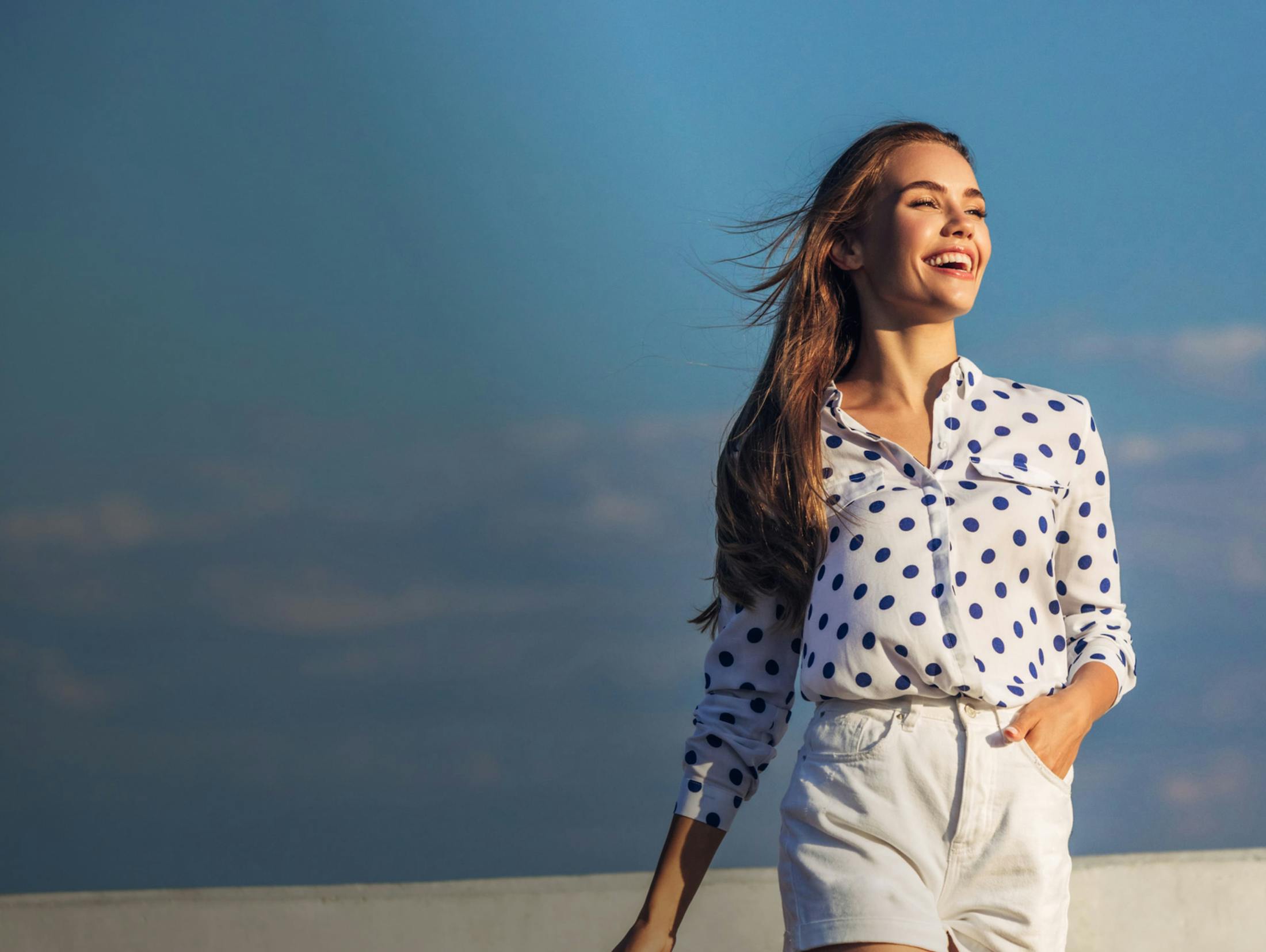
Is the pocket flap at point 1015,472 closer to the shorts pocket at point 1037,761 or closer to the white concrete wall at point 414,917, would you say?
the shorts pocket at point 1037,761

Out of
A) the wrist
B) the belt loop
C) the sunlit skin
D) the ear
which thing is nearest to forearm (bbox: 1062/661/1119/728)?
the wrist

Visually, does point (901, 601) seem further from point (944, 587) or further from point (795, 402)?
point (795, 402)

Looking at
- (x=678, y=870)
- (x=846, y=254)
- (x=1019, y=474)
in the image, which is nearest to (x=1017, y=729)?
(x=1019, y=474)

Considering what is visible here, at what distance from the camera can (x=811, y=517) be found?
4.85ft

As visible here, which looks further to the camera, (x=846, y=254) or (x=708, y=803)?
(x=846, y=254)

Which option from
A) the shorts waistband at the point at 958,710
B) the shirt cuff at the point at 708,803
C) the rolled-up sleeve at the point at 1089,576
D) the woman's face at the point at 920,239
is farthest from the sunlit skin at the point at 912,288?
the shirt cuff at the point at 708,803

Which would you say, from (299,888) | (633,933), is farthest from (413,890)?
(633,933)

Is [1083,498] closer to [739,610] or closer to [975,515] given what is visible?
[975,515]

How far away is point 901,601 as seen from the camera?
136 cm

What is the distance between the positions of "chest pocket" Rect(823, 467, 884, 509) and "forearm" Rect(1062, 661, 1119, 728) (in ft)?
0.97

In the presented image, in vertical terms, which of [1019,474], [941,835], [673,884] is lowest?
[673,884]

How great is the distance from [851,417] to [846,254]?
230mm

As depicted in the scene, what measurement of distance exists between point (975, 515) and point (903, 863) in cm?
38

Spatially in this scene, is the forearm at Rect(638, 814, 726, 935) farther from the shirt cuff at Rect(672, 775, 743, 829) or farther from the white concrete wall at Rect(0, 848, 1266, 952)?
the white concrete wall at Rect(0, 848, 1266, 952)
